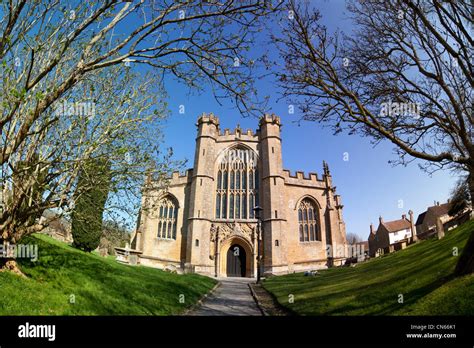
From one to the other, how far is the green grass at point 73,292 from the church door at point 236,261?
66.7 ft

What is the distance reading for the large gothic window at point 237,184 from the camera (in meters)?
32.2

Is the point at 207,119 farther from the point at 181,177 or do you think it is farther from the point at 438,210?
the point at 438,210

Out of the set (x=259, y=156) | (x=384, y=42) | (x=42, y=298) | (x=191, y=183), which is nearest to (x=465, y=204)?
(x=259, y=156)

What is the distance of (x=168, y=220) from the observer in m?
32.5

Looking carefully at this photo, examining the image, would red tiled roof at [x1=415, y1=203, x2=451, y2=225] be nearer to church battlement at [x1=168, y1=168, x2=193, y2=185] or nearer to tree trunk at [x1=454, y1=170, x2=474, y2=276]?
Result: church battlement at [x1=168, y1=168, x2=193, y2=185]

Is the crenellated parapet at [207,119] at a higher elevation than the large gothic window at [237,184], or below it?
higher

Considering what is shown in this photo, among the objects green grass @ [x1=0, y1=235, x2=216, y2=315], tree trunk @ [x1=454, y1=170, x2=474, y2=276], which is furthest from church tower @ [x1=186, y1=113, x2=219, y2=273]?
tree trunk @ [x1=454, y1=170, x2=474, y2=276]

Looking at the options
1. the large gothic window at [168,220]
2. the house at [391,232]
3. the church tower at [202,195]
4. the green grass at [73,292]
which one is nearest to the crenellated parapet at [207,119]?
the church tower at [202,195]

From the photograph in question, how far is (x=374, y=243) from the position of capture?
206ft

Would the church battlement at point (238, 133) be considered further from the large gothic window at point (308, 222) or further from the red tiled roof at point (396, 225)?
the red tiled roof at point (396, 225)

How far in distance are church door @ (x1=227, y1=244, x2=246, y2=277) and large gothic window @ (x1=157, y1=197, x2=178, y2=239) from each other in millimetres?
6444

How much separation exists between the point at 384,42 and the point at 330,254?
2615 centimetres

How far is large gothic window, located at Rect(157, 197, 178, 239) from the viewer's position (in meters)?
31.9

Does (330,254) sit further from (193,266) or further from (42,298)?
(42,298)
